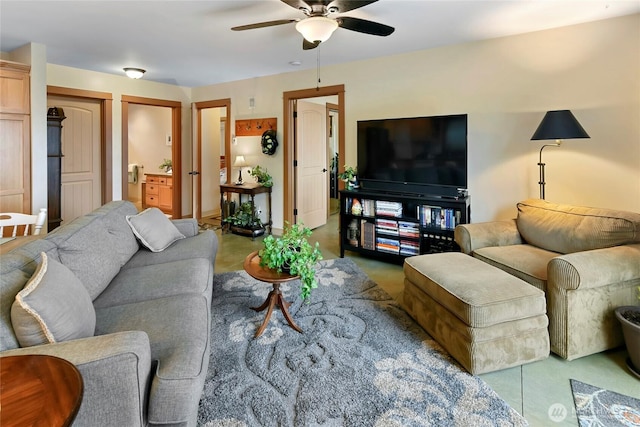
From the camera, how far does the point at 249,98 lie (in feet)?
19.0

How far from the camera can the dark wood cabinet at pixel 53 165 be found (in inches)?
173

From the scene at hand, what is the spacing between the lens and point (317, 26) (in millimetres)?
2525

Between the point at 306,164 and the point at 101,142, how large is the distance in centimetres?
315

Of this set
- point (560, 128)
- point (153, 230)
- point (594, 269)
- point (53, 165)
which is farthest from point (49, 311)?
point (53, 165)

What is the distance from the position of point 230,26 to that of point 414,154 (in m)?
2.25

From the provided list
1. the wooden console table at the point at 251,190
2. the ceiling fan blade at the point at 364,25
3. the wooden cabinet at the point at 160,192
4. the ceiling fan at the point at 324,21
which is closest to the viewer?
the ceiling fan at the point at 324,21

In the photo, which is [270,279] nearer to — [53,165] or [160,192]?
[53,165]

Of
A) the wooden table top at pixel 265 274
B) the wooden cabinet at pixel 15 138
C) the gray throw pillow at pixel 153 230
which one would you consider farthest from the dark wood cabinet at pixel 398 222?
the wooden cabinet at pixel 15 138

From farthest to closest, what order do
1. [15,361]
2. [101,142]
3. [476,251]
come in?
[101,142] < [476,251] < [15,361]

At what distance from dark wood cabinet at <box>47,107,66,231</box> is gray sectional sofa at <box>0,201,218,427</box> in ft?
7.96

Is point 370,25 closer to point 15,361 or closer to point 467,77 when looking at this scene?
point 467,77

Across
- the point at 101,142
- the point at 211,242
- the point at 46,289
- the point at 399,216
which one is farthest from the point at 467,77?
the point at 101,142

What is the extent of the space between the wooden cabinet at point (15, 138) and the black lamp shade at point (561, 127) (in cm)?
511

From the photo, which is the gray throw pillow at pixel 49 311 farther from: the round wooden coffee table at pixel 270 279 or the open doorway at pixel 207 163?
the open doorway at pixel 207 163
